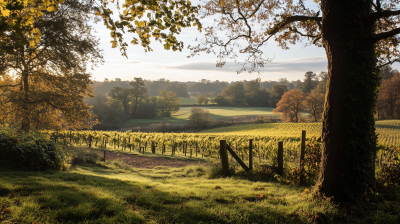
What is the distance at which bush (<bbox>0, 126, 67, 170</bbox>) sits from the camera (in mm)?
6366

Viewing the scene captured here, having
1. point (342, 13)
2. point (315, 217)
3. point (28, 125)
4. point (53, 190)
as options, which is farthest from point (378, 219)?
point (28, 125)

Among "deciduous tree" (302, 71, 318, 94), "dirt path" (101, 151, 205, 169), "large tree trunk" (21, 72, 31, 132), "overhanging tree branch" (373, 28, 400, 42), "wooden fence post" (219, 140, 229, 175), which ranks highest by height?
"deciduous tree" (302, 71, 318, 94)

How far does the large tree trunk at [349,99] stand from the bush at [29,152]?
26.6 ft

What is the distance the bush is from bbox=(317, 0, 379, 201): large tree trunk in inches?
320

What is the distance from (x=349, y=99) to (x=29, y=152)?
29.0 ft

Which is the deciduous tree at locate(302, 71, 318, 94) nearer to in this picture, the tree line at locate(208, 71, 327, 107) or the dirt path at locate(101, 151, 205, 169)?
the tree line at locate(208, 71, 327, 107)

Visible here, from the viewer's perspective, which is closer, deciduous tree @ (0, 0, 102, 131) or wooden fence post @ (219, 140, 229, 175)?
wooden fence post @ (219, 140, 229, 175)

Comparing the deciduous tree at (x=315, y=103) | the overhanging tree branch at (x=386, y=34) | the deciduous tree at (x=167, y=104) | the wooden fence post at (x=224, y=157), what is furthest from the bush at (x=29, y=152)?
the deciduous tree at (x=167, y=104)

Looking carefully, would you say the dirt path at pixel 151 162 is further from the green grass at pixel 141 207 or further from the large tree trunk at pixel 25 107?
the green grass at pixel 141 207

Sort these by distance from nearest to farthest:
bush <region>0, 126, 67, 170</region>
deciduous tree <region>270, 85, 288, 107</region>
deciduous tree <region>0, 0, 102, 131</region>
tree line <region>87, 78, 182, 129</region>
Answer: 1. bush <region>0, 126, 67, 170</region>
2. deciduous tree <region>0, 0, 102, 131</region>
3. tree line <region>87, 78, 182, 129</region>
4. deciduous tree <region>270, 85, 288, 107</region>

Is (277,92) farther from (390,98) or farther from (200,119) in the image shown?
(200,119)

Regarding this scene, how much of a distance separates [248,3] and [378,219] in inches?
273

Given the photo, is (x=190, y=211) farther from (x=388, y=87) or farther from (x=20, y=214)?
(x=388, y=87)

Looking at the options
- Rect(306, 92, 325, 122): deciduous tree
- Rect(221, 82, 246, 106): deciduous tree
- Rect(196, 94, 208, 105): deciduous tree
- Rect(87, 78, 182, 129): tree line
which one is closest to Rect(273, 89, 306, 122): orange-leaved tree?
Rect(306, 92, 325, 122): deciduous tree
